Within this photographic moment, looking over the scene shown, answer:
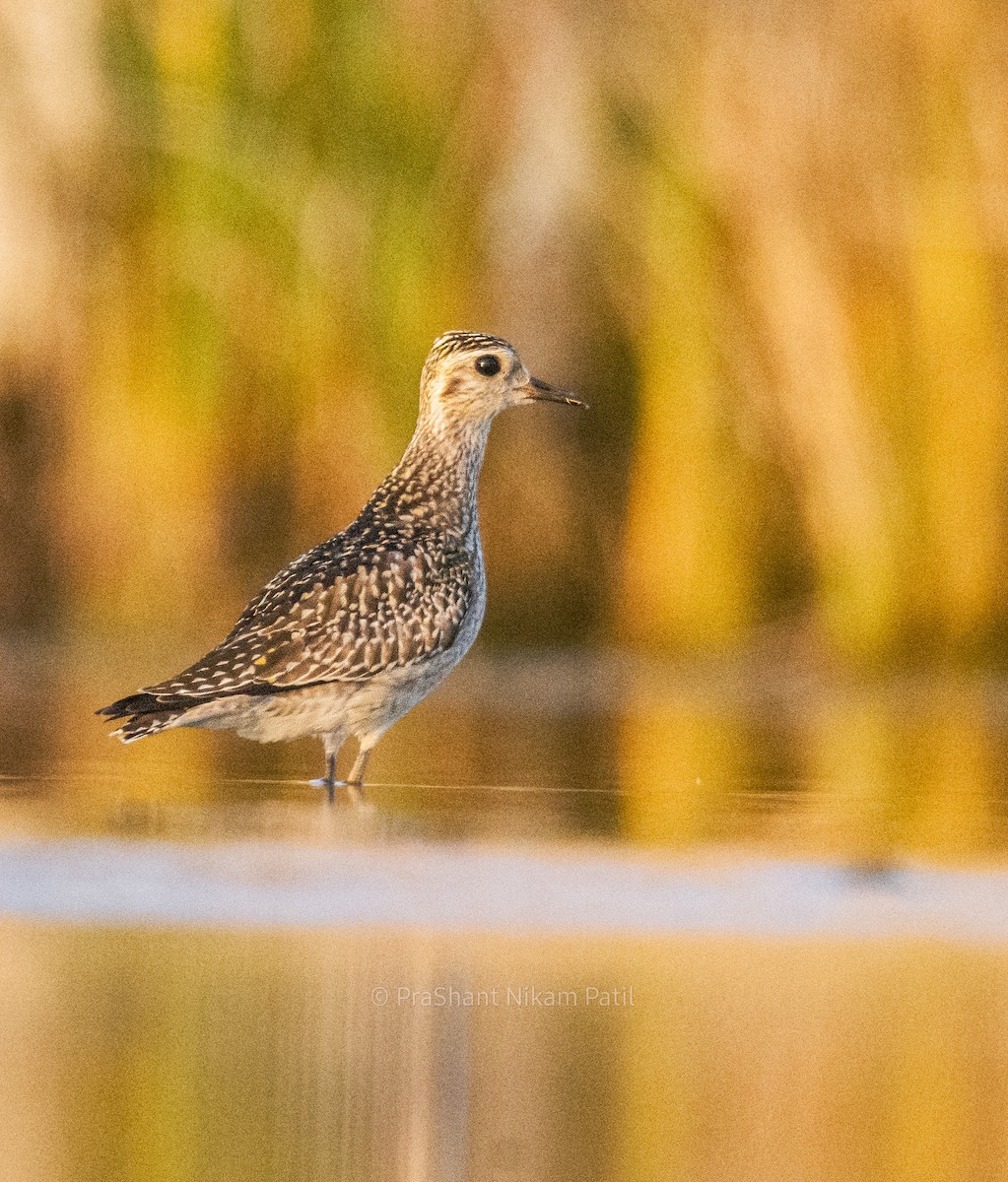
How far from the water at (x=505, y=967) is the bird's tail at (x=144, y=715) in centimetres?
21

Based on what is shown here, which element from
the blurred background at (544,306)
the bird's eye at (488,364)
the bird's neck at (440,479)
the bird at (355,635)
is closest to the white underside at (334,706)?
the bird at (355,635)

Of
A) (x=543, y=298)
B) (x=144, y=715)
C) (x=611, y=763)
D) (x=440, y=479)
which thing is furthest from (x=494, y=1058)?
(x=543, y=298)

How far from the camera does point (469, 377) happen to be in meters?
7.82

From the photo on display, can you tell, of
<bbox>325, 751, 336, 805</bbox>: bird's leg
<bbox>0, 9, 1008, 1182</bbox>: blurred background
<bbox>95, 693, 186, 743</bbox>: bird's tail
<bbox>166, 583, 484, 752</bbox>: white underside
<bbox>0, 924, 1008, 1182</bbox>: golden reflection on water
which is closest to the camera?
<bbox>0, 924, 1008, 1182</bbox>: golden reflection on water

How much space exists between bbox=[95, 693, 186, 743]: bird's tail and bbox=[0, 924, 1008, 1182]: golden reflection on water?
1570 millimetres

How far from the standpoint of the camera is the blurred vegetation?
11.8m

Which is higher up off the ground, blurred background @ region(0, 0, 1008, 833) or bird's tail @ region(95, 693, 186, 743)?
blurred background @ region(0, 0, 1008, 833)

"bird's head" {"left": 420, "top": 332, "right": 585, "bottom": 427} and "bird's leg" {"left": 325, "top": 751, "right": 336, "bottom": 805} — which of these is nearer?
"bird's leg" {"left": 325, "top": 751, "right": 336, "bottom": 805}

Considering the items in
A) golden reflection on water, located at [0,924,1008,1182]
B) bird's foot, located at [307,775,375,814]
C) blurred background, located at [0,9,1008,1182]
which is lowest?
golden reflection on water, located at [0,924,1008,1182]

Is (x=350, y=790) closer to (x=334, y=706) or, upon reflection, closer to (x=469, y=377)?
(x=334, y=706)

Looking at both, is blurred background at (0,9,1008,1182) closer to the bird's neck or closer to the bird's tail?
the bird's neck

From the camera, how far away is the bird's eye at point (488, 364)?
7.83 m

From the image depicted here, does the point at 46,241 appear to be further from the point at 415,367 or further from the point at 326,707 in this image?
the point at 326,707

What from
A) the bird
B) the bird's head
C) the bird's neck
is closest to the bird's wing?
the bird
